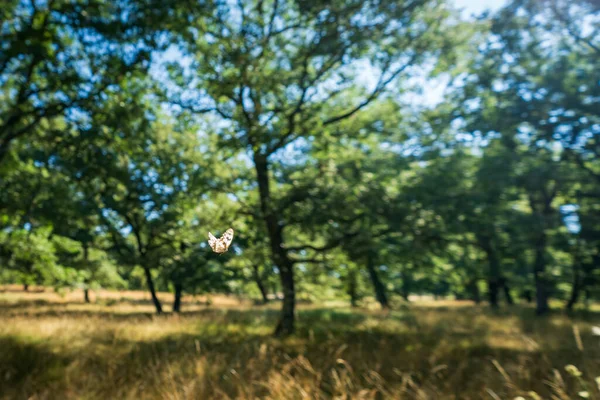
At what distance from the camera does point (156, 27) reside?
21.4ft

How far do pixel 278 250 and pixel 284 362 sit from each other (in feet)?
10.8

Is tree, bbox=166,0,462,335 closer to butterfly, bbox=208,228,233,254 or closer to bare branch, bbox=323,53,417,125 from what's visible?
bare branch, bbox=323,53,417,125

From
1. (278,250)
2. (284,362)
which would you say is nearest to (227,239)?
(284,362)

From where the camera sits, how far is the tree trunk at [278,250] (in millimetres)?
9234

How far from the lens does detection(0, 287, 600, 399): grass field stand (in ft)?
14.7

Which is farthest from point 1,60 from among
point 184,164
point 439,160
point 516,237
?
point 516,237

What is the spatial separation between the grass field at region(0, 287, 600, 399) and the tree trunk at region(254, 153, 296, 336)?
543 millimetres

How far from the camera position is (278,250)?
9508 mm

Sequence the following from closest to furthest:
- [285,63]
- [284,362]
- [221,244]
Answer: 1. [221,244]
2. [284,362]
3. [285,63]

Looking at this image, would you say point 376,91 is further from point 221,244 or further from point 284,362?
point 221,244

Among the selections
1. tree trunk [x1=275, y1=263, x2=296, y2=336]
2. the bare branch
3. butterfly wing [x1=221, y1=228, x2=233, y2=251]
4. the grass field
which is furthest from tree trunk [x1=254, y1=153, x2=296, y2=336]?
butterfly wing [x1=221, y1=228, x2=233, y2=251]

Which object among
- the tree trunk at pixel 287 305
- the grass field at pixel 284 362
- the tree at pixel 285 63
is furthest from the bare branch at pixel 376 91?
the grass field at pixel 284 362

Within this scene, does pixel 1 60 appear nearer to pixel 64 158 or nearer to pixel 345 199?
pixel 64 158

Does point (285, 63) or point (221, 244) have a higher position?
point (285, 63)
